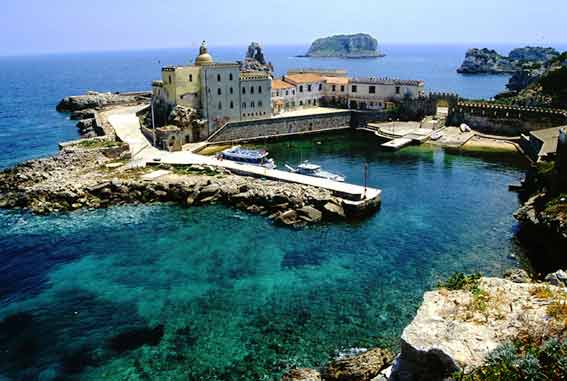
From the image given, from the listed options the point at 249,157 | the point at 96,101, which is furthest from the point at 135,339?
the point at 96,101

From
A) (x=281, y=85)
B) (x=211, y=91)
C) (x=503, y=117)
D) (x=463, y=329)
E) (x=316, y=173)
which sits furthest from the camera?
(x=281, y=85)

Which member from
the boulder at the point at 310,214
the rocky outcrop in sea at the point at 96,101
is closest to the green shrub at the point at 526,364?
the boulder at the point at 310,214

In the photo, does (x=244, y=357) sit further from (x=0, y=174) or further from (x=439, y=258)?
(x=0, y=174)

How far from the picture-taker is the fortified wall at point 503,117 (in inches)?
2567

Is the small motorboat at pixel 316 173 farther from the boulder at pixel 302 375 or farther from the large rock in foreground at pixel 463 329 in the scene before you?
the large rock in foreground at pixel 463 329

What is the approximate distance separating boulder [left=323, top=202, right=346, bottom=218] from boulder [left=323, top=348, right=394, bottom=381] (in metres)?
18.7

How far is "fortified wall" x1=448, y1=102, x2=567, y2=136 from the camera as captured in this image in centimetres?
6521

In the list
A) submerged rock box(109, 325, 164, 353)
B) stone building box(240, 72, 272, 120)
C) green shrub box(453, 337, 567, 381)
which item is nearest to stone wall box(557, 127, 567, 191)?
green shrub box(453, 337, 567, 381)

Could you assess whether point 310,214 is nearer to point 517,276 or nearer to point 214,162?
point 214,162

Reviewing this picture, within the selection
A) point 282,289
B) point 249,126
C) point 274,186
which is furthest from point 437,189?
point 249,126

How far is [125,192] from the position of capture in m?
43.2

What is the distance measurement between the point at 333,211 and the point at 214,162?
1712cm

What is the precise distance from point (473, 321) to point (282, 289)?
16.1m

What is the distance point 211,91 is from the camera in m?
63.4
